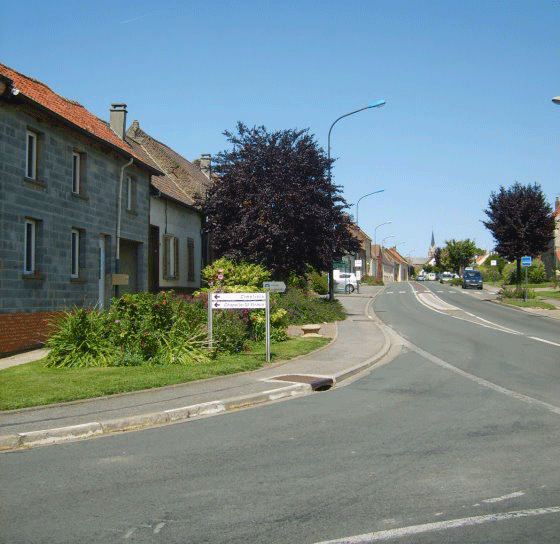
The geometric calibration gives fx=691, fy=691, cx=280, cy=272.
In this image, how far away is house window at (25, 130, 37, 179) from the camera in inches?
695

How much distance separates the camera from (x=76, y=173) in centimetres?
2038

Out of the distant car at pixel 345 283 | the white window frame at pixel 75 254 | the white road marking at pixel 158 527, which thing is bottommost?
the white road marking at pixel 158 527

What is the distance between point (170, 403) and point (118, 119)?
20608 millimetres

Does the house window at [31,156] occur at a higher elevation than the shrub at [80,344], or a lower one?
higher

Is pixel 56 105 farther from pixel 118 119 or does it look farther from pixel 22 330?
pixel 118 119

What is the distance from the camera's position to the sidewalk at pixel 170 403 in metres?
8.34

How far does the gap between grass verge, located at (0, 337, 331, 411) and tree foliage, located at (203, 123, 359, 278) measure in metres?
11.9

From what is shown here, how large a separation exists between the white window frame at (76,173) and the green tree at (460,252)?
113 m

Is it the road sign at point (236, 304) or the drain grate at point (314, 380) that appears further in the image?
the road sign at point (236, 304)

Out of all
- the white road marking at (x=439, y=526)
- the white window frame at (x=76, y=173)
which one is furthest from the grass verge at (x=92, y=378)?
the white window frame at (x=76, y=173)

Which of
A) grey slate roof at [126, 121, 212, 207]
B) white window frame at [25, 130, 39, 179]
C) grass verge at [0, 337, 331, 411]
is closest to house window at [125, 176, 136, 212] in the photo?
white window frame at [25, 130, 39, 179]

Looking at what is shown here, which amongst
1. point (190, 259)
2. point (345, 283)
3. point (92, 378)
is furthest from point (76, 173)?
point (345, 283)

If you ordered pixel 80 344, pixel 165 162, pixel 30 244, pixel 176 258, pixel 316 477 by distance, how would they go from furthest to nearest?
pixel 165 162
pixel 176 258
pixel 30 244
pixel 80 344
pixel 316 477

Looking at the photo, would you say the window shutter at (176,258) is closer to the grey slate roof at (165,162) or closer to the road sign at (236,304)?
the grey slate roof at (165,162)
